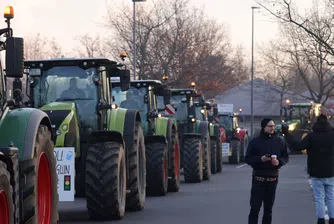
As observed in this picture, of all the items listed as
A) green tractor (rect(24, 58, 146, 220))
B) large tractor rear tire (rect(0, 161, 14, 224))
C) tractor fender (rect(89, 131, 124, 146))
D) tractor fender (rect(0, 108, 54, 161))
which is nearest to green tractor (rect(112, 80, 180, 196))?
green tractor (rect(24, 58, 146, 220))

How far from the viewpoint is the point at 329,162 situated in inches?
560

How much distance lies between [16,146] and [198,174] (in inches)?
682

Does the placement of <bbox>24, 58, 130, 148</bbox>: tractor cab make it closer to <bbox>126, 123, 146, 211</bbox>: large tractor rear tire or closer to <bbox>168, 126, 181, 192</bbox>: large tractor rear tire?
<bbox>126, 123, 146, 211</bbox>: large tractor rear tire

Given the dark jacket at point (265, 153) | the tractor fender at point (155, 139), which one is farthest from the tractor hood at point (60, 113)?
the tractor fender at point (155, 139)

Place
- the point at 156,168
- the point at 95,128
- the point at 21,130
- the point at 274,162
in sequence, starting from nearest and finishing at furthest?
the point at 21,130, the point at 274,162, the point at 95,128, the point at 156,168

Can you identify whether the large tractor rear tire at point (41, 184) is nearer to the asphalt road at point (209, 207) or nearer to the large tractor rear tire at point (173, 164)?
the asphalt road at point (209, 207)

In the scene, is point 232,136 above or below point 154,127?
below

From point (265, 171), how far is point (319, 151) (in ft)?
3.96

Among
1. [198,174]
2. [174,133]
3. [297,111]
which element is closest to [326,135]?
[174,133]

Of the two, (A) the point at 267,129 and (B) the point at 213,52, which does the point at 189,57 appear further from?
(A) the point at 267,129

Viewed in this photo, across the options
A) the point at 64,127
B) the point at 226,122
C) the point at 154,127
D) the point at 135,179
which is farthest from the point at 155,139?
the point at 226,122

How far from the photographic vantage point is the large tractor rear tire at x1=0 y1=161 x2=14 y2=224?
8.82 m

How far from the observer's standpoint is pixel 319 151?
1424 cm

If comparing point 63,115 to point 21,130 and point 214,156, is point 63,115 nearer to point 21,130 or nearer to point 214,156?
point 21,130
